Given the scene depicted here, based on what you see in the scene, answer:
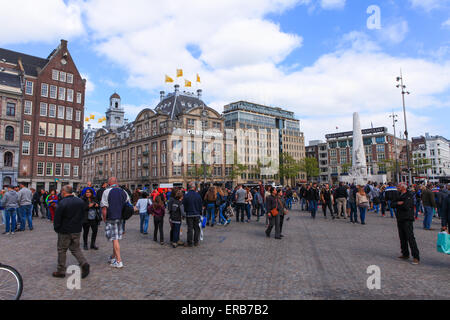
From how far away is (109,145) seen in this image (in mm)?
90812

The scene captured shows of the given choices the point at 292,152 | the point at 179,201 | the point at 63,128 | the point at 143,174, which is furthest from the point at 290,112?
the point at 179,201

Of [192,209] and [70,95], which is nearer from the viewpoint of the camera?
[192,209]

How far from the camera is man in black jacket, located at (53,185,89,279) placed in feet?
21.1

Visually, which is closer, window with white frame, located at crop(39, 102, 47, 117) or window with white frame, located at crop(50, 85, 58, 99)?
window with white frame, located at crop(39, 102, 47, 117)

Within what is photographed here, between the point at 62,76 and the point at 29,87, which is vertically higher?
the point at 62,76

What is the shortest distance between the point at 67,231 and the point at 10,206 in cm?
860

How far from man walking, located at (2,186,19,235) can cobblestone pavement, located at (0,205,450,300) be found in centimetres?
172

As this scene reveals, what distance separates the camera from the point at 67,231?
6426 mm

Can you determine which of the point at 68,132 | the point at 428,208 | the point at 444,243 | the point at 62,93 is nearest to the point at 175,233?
the point at 444,243

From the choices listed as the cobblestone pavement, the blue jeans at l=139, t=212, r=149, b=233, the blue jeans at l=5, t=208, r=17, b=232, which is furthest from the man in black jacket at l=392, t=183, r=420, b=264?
the blue jeans at l=5, t=208, r=17, b=232

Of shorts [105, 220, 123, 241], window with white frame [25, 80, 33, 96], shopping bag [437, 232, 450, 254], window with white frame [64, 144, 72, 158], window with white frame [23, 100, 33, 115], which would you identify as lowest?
shopping bag [437, 232, 450, 254]

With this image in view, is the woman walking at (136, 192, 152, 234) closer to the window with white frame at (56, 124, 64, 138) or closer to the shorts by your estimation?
the shorts

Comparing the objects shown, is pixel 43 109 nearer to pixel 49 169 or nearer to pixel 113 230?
pixel 49 169
